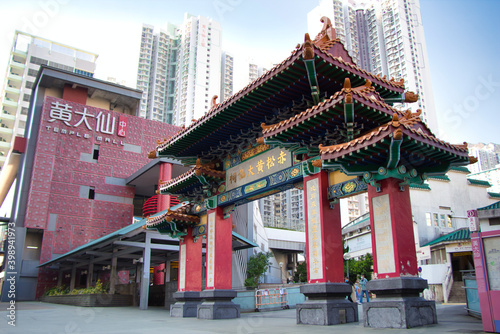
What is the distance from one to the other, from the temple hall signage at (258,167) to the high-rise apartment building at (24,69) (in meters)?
53.8

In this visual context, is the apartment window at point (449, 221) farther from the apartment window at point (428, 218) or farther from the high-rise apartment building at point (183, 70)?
the high-rise apartment building at point (183, 70)

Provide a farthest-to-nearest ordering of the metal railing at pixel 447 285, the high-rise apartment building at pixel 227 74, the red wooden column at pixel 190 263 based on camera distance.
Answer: the high-rise apartment building at pixel 227 74, the metal railing at pixel 447 285, the red wooden column at pixel 190 263

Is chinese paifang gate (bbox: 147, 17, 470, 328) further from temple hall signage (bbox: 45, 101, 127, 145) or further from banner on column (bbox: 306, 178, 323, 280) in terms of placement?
temple hall signage (bbox: 45, 101, 127, 145)

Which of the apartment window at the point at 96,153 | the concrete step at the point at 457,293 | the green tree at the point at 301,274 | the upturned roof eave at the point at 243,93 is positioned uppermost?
the apartment window at the point at 96,153

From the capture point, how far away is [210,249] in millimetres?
15289

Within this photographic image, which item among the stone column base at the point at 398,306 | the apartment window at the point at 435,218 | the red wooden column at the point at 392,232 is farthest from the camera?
the apartment window at the point at 435,218

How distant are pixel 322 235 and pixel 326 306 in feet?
5.97

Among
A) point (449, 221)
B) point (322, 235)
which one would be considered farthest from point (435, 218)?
point (322, 235)

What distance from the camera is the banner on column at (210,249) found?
48.9 ft

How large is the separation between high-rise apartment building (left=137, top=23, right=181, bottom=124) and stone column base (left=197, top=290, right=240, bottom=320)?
8490 cm

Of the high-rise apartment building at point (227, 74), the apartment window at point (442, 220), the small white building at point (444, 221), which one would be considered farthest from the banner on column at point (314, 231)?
the high-rise apartment building at point (227, 74)

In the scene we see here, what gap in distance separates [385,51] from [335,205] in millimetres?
74874

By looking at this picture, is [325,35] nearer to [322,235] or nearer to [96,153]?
[322,235]

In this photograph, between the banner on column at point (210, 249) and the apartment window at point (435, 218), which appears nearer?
the banner on column at point (210, 249)
